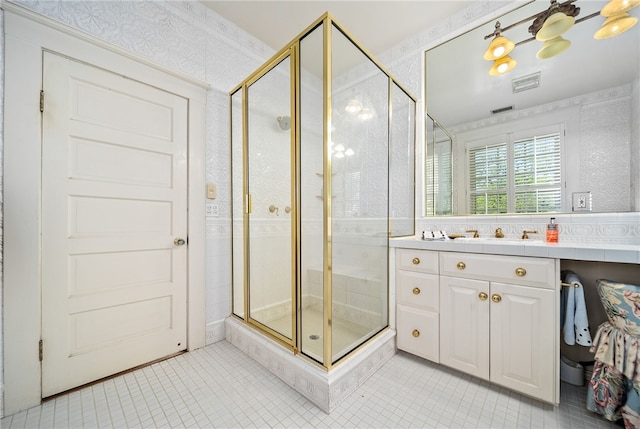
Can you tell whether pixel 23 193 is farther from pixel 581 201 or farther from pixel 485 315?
pixel 581 201

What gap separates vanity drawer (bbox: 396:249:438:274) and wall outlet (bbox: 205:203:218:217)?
1.43 metres

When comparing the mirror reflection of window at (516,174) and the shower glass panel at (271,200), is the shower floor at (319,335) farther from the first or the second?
the mirror reflection of window at (516,174)

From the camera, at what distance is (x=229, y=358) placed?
1738 millimetres

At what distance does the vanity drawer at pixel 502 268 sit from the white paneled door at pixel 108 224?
71.5 inches

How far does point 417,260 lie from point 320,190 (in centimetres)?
82

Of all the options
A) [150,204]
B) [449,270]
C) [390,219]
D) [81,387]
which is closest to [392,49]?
[390,219]

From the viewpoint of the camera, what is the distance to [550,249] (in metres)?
1.19

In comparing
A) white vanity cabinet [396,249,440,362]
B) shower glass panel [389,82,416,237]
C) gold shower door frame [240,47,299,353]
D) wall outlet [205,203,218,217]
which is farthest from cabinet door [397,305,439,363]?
wall outlet [205,203,218,217]

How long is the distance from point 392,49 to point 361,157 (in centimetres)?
136

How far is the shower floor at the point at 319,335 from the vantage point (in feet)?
4.54

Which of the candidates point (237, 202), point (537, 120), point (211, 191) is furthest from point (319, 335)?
point (537, 120)

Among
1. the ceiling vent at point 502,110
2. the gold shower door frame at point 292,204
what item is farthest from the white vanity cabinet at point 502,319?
the ceiling vent at point 502,110

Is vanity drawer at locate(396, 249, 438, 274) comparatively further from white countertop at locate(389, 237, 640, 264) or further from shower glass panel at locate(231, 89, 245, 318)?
shower glass panel at locate(231, 89, 245, 318)

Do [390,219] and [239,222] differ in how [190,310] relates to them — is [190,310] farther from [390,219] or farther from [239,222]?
[390,219]
